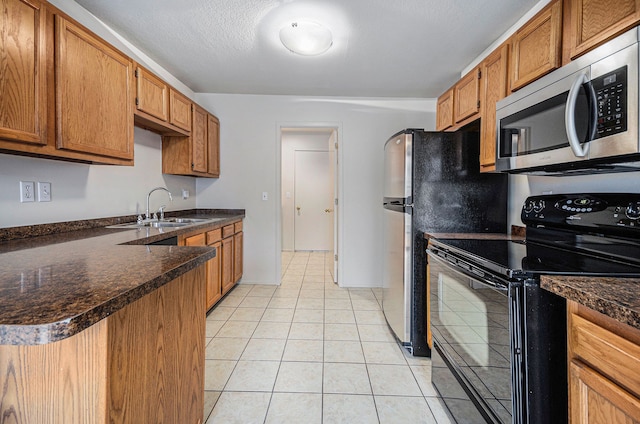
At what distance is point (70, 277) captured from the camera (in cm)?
83

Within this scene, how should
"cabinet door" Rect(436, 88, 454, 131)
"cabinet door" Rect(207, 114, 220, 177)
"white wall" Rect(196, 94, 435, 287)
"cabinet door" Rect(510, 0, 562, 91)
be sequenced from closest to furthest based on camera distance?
1. "cabinet door" Rect(510, 0, 562, 91)
2. "cabinet door" Rect(436, 88, 454, 131)
3. "cabinet door" Rect(207, 114, 220, 177)
4. "white wall" Rect(196, 94, 435, 287)

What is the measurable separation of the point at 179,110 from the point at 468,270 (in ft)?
8.74

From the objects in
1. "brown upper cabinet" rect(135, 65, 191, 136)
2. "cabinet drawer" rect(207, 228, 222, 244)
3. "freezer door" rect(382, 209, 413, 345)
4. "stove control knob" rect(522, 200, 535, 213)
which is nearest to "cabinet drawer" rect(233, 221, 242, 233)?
"cabinet drawer" rect(207, 228, 222, 244)

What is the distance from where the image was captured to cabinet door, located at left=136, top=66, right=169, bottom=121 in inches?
83.0

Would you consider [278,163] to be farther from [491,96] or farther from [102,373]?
[102,373]

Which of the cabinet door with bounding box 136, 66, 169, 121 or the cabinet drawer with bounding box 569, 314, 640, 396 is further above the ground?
the cabinet door with bounding box 136, 66, 169, 121

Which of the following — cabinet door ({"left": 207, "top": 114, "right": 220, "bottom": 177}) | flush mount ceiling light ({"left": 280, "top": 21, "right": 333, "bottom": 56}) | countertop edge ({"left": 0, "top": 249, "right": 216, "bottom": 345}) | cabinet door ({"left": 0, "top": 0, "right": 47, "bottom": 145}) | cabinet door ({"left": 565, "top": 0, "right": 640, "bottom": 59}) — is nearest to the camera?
countertop edge ({"left": 0, "top": 249, "right": 216, "bottom": 345})

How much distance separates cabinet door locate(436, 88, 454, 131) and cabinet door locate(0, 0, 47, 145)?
265 centimetres

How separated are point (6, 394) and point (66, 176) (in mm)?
1609

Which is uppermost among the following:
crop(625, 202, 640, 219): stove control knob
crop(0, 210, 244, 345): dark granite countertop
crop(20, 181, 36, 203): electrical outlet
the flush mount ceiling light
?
the flush mount ceiling light

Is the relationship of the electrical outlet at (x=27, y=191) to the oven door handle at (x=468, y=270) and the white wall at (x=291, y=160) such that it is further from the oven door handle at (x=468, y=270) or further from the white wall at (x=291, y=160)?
the white wall at (x=291, y=160)

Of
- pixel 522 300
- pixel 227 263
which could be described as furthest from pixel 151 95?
pixel 522 300

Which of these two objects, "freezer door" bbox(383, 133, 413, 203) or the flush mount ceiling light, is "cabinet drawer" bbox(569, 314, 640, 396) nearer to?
"freezer door" bbox(383, 133, 413, 203)

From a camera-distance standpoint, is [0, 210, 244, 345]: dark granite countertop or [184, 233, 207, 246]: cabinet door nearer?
[0, 210, 244, 345]: dark granite countertop
